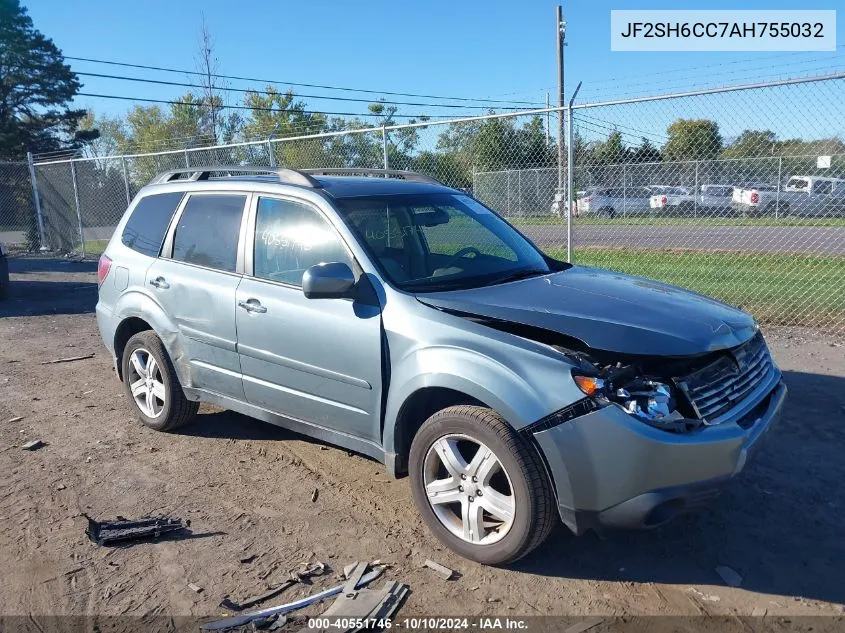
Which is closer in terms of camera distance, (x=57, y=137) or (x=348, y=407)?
(x=348, y=407)

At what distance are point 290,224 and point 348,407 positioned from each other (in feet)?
4.09

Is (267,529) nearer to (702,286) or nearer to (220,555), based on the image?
(220,555)

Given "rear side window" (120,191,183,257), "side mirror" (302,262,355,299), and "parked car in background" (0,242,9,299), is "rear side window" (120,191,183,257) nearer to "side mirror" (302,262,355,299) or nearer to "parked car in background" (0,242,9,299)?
"side mirror" (302,262,355,299)

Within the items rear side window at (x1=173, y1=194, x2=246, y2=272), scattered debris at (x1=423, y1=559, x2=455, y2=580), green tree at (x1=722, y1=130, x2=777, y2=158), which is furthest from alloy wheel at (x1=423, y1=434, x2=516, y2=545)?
green tree at (x1=722, y1=130, x2=777, y2=158)

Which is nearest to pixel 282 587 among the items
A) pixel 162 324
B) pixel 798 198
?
pixel 162 324

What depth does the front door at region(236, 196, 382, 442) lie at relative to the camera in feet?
12.1

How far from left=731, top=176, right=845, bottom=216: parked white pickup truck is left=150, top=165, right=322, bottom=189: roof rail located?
7.45 m

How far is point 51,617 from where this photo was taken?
298 centimetres

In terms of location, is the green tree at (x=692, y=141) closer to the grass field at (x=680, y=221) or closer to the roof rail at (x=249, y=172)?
the grass field at (x=680, y=221)

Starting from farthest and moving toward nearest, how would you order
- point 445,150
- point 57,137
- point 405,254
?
point 57,137, point 445,150, point 405,254

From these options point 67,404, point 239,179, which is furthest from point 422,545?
point 67,404

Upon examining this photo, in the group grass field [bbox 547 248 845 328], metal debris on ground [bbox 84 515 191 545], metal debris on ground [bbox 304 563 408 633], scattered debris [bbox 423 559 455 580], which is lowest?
scattered debris [bbox 423 559 455 580]

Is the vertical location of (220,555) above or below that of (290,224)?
below

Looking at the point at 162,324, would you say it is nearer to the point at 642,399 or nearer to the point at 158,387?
the point at 158,387
